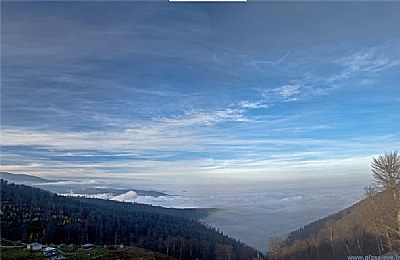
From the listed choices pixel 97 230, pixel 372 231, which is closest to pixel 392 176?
pixel 372 231

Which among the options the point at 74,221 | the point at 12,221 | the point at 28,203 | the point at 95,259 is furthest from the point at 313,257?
the point at 28,203

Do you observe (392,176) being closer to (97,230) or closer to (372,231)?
(372,231)

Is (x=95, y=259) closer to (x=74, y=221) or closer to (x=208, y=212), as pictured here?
(x=74, y=221)

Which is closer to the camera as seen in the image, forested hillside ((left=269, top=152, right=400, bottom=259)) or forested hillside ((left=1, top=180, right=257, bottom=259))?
forested hillside ((left=269, top=152, right=400, bottom=259))

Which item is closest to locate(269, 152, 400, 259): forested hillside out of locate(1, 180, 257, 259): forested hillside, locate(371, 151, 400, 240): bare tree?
locate(371, 151, 400, 240): bare tree

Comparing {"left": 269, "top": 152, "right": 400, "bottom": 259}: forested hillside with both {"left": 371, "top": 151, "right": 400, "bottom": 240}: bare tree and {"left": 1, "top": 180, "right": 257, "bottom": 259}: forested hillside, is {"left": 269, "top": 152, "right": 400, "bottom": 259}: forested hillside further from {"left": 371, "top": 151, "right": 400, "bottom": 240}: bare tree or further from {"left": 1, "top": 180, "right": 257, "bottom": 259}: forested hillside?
{"left": 1, "top": 180, "right": 257, "bottom": 259}: forested hillside

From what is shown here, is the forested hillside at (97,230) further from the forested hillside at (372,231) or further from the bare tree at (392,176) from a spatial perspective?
the bare tree at (392,176)

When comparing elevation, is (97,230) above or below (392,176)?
below

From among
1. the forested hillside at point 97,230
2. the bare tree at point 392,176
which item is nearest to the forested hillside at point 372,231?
the bare tree at point 392,176

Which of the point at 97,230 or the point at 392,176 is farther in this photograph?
the point at 97,230

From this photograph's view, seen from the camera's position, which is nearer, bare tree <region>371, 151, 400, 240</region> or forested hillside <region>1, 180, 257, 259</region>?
bare tree <region>371, 151, 400, 240</region>

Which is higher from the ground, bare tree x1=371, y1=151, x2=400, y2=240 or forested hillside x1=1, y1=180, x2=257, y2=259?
bare tree x1=371, y1=151, x2=400, y2=240
